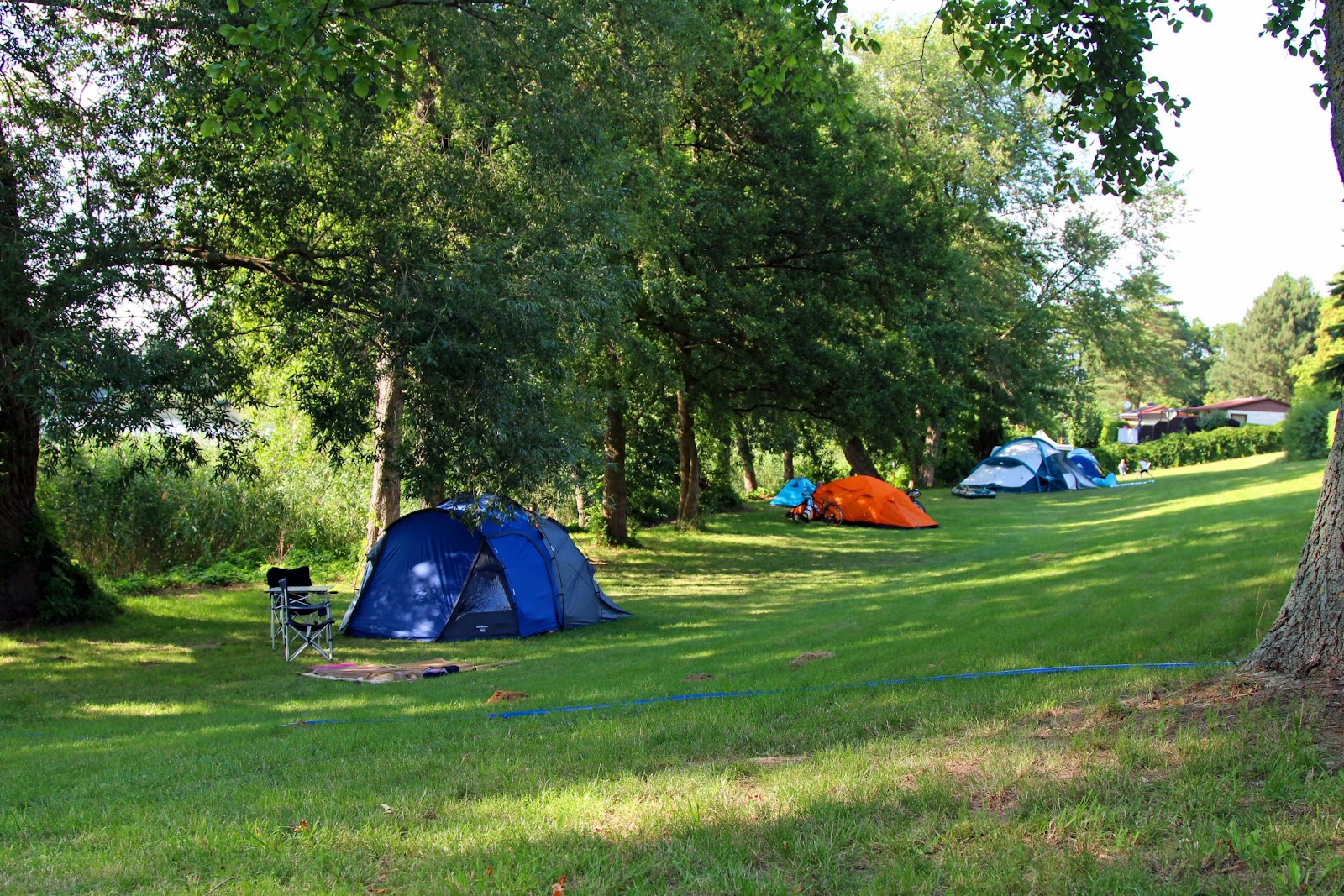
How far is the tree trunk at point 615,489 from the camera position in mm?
20812

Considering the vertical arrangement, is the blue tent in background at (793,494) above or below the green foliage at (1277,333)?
below

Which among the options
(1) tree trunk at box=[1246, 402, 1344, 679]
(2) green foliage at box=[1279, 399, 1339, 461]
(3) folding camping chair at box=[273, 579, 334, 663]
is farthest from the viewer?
(2) green foliage at box=[1279, 399, 1339, 461]

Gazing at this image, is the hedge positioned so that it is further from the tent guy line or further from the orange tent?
the tent guy line

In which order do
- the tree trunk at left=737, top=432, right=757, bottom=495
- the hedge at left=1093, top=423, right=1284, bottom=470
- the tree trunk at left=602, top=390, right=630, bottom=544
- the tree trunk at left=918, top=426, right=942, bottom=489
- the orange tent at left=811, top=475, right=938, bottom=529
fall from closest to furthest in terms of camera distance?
the tree trunk at left=602, top=390, right=630, bottom=544, the orange tent at left=811, top=475, right=938, bottom=529, the tree trunk at left=737, top=432, right=757, bottom=495, the tree trunk at left=918, top=426, right=942, bottom=489, the hedge at left=1093, top=423, right=1284, bottom=470

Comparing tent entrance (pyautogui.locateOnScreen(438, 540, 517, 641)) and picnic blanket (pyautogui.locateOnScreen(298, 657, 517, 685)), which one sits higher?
tent entrance (pyautogui.locateOnScreen(438, 540, 517, 641))

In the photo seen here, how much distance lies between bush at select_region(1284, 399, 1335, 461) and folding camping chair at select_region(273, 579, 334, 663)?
2984 cm

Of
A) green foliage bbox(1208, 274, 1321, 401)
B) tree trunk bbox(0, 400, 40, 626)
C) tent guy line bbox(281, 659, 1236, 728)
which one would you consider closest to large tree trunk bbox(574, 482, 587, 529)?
tree trunk bbox(0, 400, 40, 626)

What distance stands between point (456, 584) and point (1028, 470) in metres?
25.9

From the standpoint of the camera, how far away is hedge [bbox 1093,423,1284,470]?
1745 inches

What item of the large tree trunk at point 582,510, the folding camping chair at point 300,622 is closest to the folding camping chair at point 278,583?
the folding camping chair at point 300,622

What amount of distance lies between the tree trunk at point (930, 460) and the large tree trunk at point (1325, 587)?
31.4 meters

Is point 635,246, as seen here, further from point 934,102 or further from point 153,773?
point 934,102

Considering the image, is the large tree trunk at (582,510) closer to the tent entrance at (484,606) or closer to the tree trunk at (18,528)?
the tent entrance at (484,606)

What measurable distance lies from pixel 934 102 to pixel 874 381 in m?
14.1
